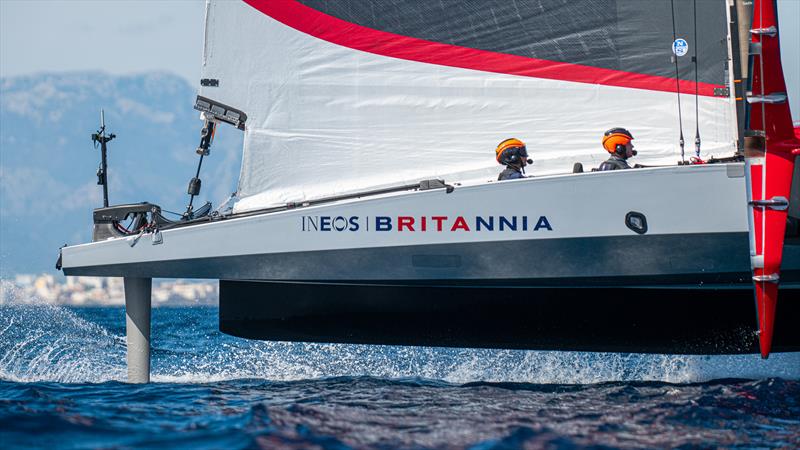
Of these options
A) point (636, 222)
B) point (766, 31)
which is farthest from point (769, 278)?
point (766, 31)

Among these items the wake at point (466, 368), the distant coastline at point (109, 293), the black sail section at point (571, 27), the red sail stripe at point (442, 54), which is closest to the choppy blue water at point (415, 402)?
the wake at point (466, 368)

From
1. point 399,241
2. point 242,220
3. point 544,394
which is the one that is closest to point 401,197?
point 399,241

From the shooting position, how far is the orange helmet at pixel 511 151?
6.91 m

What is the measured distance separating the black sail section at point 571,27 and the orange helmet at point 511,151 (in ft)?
2.44

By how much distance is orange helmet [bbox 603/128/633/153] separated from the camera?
6871 mm

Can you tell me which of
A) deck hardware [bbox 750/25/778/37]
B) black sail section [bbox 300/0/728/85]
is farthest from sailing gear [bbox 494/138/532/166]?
deck hardware [bbox 750/25/778/37]

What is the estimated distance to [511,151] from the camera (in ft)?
22.7

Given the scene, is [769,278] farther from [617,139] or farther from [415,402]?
[415,402]

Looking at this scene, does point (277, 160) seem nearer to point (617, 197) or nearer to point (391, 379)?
point (391, 379)

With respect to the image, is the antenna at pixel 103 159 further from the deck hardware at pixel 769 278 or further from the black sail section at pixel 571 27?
the deck hardware at pixel 769 278

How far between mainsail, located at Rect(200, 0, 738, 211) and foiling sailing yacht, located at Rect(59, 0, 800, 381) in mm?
15

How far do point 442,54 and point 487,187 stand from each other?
136cm

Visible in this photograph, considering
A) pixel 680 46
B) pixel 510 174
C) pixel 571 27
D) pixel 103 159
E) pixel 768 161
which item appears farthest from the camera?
pixel 103 159

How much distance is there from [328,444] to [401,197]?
2.19 metres
